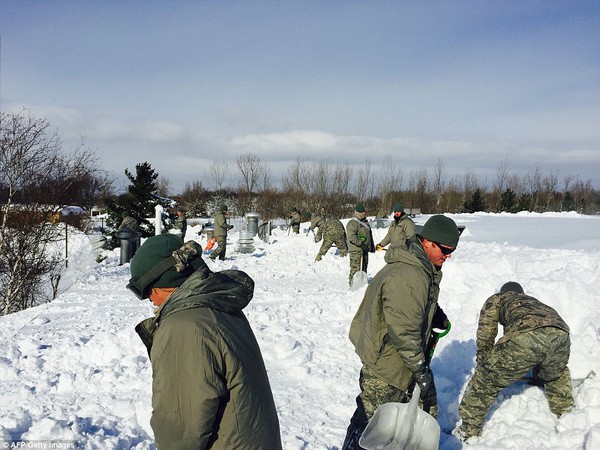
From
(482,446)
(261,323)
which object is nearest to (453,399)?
(482,446)

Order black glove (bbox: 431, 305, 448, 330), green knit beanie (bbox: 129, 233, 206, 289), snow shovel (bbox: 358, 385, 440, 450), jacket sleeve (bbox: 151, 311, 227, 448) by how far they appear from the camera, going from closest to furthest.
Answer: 1. jacket sleeve (bbox: 151, 311, 227, 448)
2. green knit beanie (bbox: 129, 233, 206, 289)
3. snow shovel (bbox: 358, 385, 440, 450)
4. black glove (bbox: 431, 305, 448, 330)

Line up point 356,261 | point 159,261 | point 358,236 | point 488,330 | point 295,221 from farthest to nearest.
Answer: point 295,221 → point 356,261 → point 358,236 → point 488,330 → point 159,261

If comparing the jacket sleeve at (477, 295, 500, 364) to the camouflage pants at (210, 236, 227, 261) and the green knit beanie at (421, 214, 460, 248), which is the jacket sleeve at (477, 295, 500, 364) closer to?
the green knit beanie at (421, 214, 460, 248)

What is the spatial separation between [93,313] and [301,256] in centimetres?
892

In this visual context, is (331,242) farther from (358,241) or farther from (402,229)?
(402,229)

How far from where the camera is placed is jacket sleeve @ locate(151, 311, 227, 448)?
181 cm

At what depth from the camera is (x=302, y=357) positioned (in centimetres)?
620

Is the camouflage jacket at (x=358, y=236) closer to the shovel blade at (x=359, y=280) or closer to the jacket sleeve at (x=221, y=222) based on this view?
the shovel blade at (x=359, y=280)

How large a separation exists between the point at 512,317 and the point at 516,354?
1.14 feet

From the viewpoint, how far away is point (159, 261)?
213 centimetres

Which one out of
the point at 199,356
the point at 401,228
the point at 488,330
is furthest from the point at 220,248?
the point at 199,356

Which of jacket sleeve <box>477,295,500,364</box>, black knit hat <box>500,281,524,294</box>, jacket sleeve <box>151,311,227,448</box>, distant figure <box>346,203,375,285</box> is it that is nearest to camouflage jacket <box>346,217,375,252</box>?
distant figure <box>346,203,375,285</box>

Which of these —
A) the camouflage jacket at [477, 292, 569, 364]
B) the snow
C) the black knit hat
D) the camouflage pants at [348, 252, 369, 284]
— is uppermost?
the black knit hat

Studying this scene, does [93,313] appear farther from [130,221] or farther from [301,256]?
[301,256]
